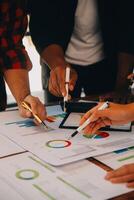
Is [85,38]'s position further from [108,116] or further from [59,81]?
[108,116]

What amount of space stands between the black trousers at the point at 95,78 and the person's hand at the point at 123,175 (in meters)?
0.87

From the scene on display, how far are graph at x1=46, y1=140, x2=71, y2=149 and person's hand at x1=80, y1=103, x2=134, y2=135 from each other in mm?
77

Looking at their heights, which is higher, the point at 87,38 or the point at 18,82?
the point at 87,38

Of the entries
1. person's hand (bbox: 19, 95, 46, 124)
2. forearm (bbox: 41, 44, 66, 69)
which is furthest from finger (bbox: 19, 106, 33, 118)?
forearm (bbox: 41, 44, 66, 69)

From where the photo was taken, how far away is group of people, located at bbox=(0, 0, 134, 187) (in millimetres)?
1404

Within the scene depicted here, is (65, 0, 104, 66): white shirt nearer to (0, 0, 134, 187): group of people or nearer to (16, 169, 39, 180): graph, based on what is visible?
(0, 0, 134, 187): group of people

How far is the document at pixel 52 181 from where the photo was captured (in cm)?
79

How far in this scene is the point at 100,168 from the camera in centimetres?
92

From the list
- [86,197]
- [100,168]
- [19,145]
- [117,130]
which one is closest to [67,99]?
[117,130]

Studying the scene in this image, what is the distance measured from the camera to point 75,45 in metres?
1.69

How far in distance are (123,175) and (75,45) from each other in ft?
3.06

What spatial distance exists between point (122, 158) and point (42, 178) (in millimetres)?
222

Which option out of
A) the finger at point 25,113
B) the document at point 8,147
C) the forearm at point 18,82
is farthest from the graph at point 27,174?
the forearm at point 18,82

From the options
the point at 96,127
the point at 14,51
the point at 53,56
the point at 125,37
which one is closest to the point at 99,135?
the point at 96,127
